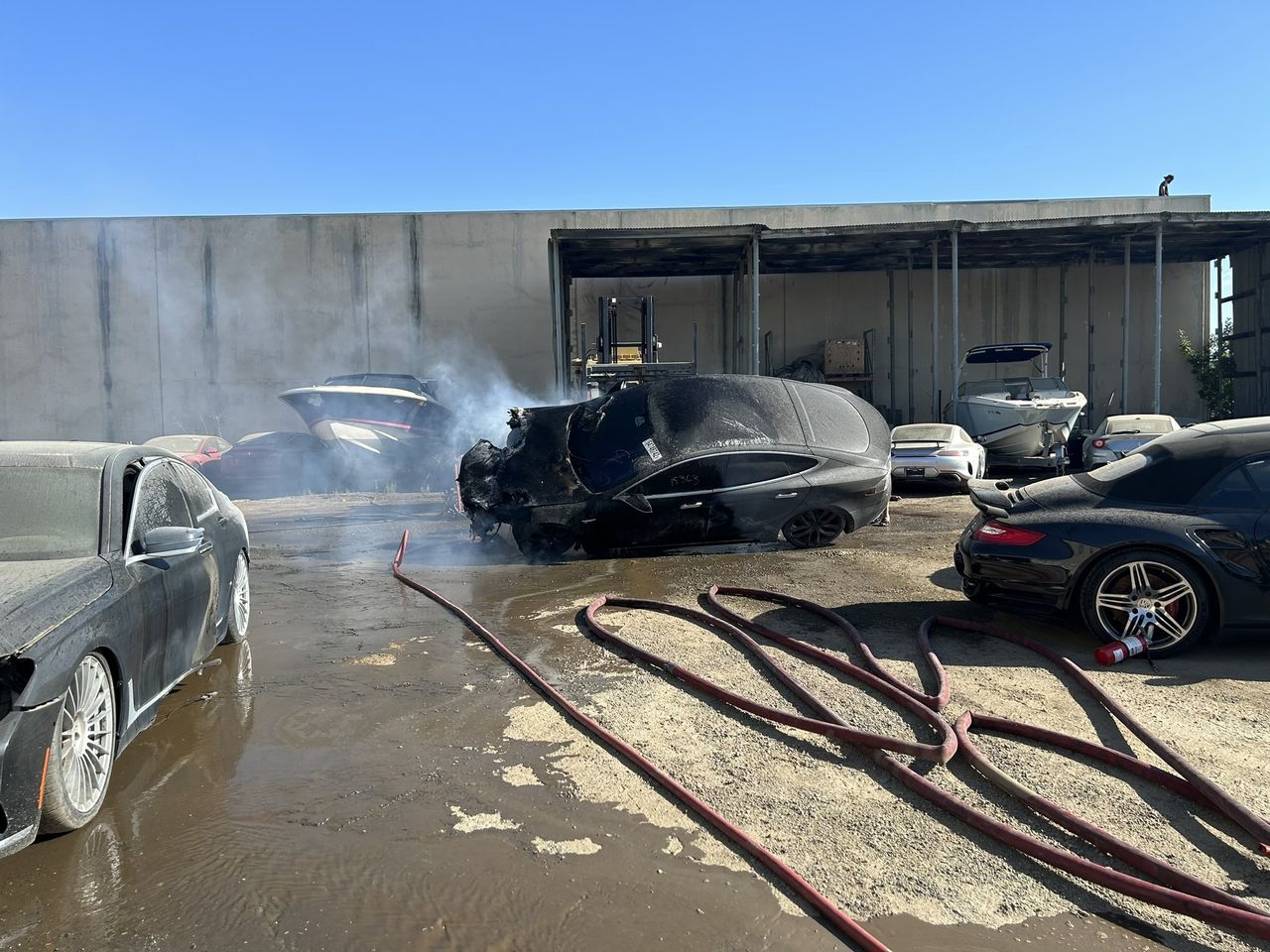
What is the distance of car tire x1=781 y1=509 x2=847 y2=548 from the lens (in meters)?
8.30

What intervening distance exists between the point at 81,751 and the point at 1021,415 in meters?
14.8

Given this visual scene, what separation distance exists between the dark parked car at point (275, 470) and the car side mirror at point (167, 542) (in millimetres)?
12726

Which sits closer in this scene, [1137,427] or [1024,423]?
[1137,427]

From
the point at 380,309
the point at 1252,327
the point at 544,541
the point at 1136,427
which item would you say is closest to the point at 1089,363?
the point at 1252,327

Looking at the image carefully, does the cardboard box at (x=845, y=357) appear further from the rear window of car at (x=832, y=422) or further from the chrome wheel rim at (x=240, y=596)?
the chrome wheel rim at (x=240, y=596)

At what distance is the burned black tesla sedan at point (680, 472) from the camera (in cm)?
772

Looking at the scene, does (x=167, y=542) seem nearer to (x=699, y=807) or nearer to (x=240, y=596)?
(x=240, y=596)

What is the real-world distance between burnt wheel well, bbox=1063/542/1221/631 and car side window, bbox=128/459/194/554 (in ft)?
15.5

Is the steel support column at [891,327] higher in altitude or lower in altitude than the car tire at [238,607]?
higher

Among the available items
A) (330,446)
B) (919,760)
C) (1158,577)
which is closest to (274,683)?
(919,760)

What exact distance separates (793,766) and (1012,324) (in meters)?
20.7

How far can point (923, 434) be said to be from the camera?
13.0 meters

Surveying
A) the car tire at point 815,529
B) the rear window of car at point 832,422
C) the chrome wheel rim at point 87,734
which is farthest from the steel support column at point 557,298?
the chrome wheel rim at point 87,734

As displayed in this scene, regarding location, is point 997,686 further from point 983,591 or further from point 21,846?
point 21,846
